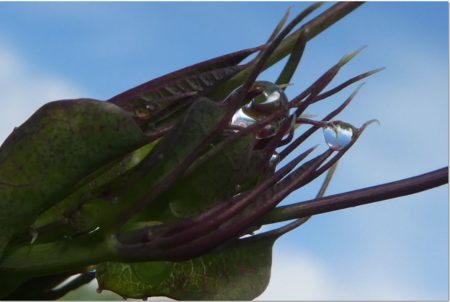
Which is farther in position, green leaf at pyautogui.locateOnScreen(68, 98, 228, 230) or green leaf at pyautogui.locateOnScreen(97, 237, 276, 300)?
green leaf at pyautogui.locateOnScreen(97, 237, 276, 300)

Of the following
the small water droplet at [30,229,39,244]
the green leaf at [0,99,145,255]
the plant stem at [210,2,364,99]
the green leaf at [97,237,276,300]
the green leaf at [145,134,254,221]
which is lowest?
the green leaf at [97,237,276,300]

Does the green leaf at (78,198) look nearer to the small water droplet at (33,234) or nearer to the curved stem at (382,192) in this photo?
the small water droplet at (33,234)

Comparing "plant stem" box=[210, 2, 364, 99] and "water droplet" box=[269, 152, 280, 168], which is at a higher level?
"plant stem" box=[210, 2, 364, 99]

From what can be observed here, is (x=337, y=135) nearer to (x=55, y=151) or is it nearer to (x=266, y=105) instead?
(x=266, y=105)

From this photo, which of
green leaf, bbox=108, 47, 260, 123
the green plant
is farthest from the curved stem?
green leaf, bbox=108, 47, 260, 123

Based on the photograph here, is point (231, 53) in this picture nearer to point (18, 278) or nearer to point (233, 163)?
point (233, 163)

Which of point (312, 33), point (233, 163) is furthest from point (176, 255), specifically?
point (312, 33)

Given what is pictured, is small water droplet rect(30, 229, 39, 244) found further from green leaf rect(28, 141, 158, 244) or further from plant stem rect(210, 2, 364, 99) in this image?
plant stem rect(210, 2, 364, 99)

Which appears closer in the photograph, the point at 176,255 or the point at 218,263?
the point at 176,255
